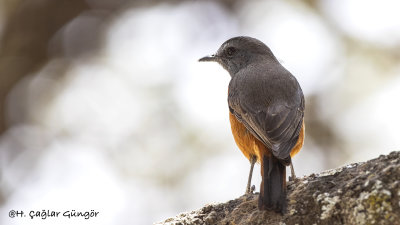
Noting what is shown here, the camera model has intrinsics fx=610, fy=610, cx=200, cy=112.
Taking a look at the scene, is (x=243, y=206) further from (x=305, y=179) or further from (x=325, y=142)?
(x=325, y=142)

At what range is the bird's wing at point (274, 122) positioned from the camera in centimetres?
558

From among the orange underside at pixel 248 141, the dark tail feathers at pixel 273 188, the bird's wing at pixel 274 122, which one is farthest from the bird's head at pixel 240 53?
the dark tail feathers at pixel 273 188

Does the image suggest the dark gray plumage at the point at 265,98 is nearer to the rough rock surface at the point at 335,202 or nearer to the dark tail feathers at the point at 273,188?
the dark tail feathers at the point at 273,188

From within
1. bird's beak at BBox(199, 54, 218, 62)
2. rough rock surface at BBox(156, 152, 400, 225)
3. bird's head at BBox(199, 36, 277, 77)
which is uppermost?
bird's beak at BBox(199, 54, 218, 62)

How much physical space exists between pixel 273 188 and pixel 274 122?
1269 mm

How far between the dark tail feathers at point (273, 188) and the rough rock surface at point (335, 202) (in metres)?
0.07

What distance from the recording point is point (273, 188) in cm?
498

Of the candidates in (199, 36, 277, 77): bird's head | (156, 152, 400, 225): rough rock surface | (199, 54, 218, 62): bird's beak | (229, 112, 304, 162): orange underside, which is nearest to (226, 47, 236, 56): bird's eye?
(199, 36, 277, 77): bird's head

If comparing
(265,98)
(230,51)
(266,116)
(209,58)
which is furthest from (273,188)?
(209,58)

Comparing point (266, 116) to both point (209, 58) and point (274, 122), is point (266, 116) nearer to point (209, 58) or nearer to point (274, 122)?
point (274, 122)

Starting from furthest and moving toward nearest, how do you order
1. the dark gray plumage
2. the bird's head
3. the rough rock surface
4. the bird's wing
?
the bird's head
the dark gray plumage
the bird's wing
the rough rock surface

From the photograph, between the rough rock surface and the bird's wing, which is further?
the bird's wing

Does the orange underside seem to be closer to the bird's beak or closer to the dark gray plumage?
the dark gray plumage

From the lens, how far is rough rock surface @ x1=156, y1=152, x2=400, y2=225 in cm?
421
